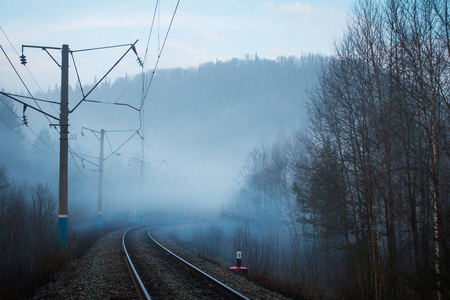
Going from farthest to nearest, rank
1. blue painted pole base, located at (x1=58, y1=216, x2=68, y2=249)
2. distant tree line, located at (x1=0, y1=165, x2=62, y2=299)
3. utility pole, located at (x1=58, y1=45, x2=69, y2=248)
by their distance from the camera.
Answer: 1. utility pole, located at (x1=58, y1=45, x2=69, y2=248)
2. blue painted pole base, located at (x1=58, y1=216, x2=68, y2=249)
3. distant tree line, located at (x1=0, y1=165, x2=62, y2=299)

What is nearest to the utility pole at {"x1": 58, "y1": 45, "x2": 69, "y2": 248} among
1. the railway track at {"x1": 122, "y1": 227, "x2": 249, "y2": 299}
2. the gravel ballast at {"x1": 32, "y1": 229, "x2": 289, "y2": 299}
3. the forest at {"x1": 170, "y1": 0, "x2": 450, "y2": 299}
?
the gravel ballast at {"x1": 32, "y1": 229, "x2": 289, "y2": 299}

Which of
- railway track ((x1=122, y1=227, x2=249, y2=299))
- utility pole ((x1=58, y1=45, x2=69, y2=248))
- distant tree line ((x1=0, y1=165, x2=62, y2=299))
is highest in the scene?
utility pole ((x1=58, y1=45, x2=69, y2=248))

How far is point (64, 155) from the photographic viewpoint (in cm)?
1481

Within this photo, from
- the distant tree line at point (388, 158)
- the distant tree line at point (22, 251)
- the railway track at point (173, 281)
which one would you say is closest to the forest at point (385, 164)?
the distant tree line at point (388, 158)

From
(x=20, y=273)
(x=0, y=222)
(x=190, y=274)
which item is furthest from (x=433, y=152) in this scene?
(x=0, y=222)

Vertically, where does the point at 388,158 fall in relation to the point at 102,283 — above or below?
above

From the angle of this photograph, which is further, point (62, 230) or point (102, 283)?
point (62, 230)

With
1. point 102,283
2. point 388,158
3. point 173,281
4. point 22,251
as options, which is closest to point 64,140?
point 22,251

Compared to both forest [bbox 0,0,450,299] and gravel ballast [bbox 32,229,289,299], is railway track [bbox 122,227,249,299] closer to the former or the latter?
gravel ballast [bbox 32,229,289,299]

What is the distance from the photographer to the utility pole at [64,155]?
14344 millimetres

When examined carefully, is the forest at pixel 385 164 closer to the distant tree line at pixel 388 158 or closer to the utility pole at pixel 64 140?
the distant tree line at pixel 388 158

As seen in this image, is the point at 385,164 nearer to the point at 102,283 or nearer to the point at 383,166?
the point at 383,166

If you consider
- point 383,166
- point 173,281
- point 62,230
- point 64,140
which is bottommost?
point 173,281

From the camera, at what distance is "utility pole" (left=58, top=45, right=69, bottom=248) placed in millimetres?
14344
